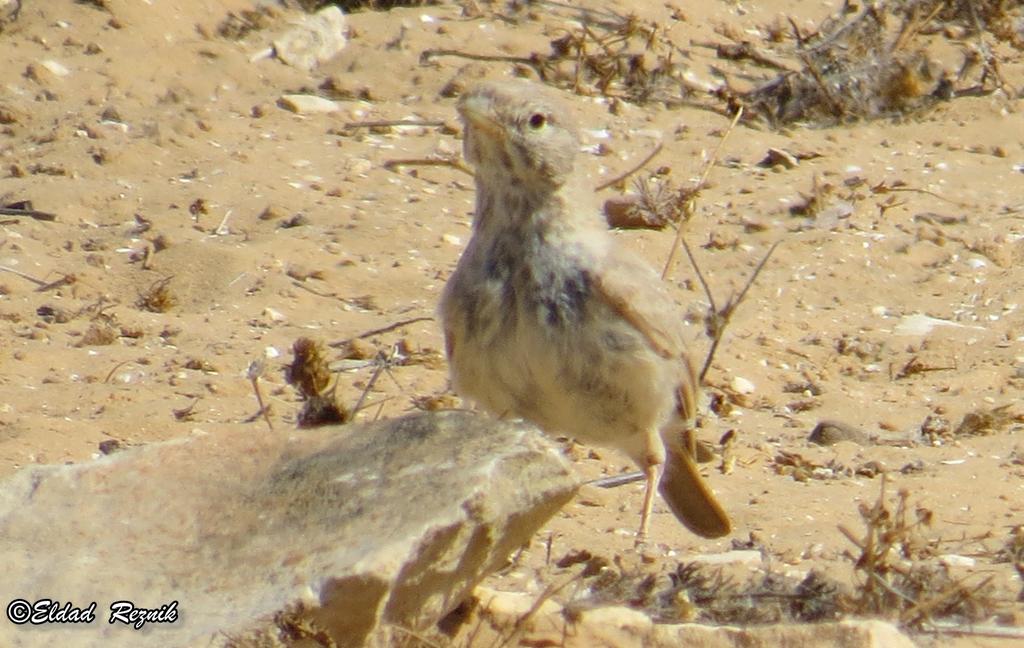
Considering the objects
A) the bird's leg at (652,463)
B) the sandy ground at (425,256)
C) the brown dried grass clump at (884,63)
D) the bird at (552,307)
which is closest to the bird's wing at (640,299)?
the bird at (552,307)

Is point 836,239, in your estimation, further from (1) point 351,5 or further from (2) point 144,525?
(2) point 144,525

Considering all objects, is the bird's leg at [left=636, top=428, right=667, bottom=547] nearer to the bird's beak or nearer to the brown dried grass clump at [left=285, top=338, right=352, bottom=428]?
the brown dried grass clump at [left=285, top=338, right=352, bottom=428]

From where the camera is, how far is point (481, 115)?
5.25 metres

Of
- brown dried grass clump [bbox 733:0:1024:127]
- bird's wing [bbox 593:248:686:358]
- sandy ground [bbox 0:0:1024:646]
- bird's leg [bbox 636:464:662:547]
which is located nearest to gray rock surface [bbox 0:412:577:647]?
sandy ground [bbox 0:0:1024:646]

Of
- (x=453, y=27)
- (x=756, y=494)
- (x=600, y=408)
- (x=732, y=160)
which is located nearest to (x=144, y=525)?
(x=600, y=408)

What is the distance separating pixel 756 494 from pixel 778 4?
5.88m

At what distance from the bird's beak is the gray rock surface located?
1322 mm

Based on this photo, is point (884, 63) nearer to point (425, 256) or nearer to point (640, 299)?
point (425, 256)

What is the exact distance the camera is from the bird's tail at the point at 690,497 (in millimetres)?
5543

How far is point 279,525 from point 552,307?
1405mm

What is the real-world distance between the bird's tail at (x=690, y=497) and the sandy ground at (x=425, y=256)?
0.26ft

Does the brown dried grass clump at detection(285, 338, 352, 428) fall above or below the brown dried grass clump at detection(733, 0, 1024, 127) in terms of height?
above

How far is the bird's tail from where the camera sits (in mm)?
5543

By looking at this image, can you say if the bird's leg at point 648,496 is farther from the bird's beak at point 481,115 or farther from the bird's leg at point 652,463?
the bird's beak at point 481,115
